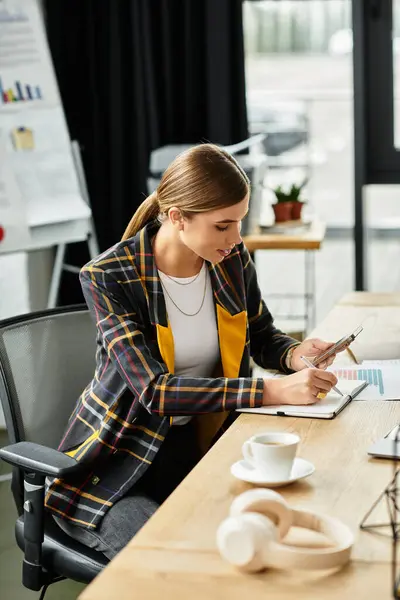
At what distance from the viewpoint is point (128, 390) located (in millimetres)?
1882

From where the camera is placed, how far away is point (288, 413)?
1.78 m

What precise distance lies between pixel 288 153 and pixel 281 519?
4757mm

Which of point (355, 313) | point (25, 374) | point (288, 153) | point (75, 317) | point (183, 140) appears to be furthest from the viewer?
point (288, 153)

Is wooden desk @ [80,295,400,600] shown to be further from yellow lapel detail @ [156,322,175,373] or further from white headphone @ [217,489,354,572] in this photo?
yellow lapel detail @ [156,322,175,373]

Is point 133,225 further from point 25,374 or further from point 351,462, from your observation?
point 351,462

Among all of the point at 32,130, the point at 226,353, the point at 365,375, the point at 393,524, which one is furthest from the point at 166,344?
the point at 32,130

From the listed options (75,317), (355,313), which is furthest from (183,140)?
(75,317)

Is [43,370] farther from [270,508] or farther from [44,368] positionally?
[270,508]

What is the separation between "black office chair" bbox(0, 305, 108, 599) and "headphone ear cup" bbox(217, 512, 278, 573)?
2.05 ft

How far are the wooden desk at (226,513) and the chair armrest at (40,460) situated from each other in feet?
0.96

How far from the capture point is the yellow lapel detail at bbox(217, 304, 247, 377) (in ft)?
6.65

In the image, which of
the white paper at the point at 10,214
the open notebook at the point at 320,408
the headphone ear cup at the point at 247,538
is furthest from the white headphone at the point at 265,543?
the white paper at the point at 10,214

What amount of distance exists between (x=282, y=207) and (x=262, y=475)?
2436 millimetres

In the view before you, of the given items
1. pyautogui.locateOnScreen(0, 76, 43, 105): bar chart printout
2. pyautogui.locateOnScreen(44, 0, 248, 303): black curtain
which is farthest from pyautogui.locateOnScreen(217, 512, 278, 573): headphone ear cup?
pyautogui.locateOnScreen(44, 0, 248, 303): black curtain
